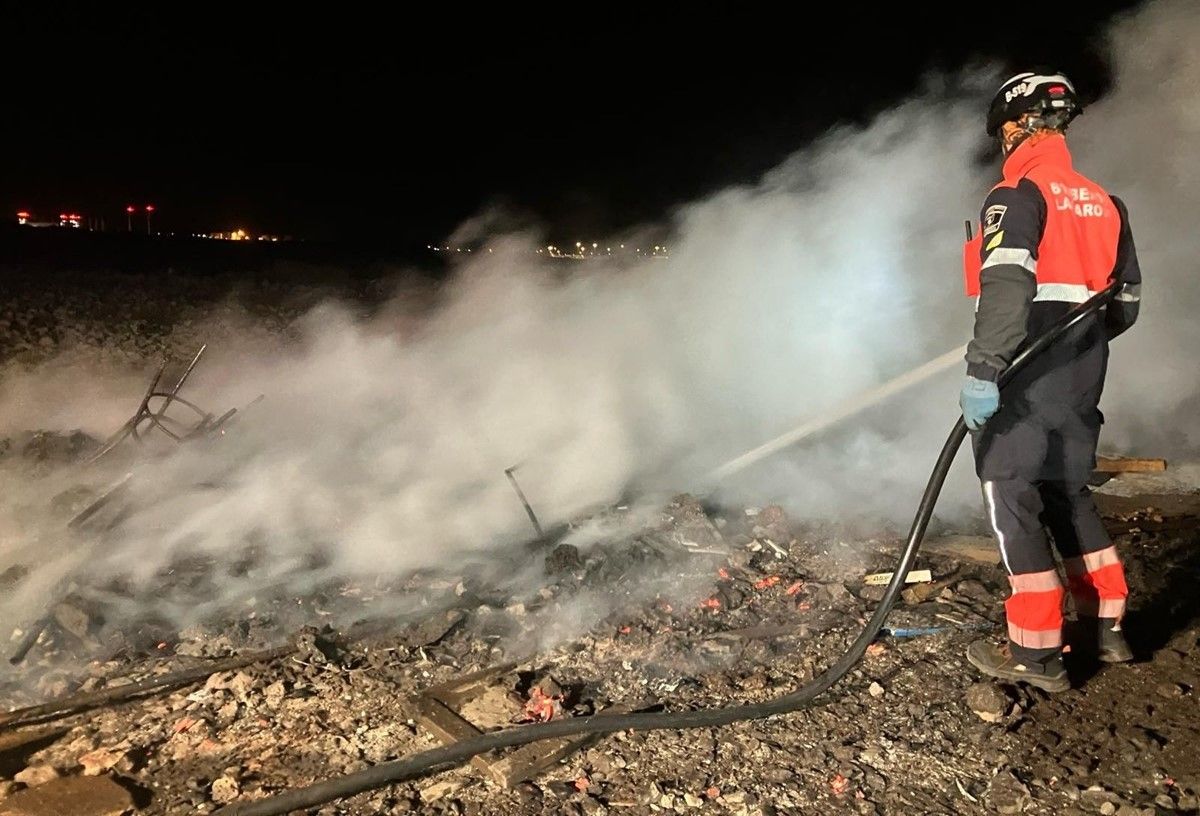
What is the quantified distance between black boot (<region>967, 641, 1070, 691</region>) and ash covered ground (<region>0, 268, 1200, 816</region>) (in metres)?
0.07

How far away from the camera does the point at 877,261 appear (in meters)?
6.84

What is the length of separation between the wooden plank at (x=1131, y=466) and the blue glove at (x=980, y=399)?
3.84 m

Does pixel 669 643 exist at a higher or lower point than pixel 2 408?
lower

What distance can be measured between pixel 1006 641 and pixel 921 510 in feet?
2.54

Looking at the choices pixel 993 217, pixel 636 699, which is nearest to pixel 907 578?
pixel 636 699

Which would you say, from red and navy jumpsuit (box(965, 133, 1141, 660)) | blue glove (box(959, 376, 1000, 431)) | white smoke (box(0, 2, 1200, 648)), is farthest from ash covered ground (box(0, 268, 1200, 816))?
blue glove (box(959, 376, 1000, 431))

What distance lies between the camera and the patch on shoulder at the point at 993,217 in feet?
9.27

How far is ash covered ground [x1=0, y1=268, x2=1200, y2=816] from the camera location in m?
2.63

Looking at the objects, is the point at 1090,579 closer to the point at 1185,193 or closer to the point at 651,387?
the point at 651,387

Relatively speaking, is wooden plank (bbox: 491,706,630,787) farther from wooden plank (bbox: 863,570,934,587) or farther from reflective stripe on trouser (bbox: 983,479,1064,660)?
wooden plank (bbox: 863,570,934,587)

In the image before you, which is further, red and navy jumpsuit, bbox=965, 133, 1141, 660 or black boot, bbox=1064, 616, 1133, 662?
black boot, bbox=1064, 616, 1133, 662

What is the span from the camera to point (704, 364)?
6.84 m

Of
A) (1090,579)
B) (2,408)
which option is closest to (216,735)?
(1090,579)

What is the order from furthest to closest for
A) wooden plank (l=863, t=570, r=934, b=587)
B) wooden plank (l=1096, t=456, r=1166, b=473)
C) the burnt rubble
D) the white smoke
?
wooden plank (l=1096, t=456, r=1166, b=473)
the white smoke
wooden plank (l=863, t=570, r=934, b=587)
the burnt rubble
